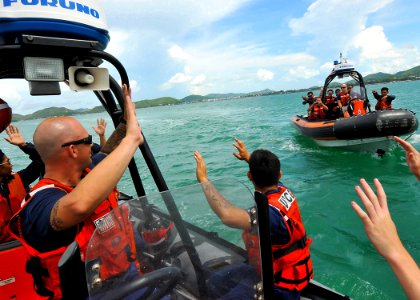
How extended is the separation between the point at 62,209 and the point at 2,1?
1.00 metres

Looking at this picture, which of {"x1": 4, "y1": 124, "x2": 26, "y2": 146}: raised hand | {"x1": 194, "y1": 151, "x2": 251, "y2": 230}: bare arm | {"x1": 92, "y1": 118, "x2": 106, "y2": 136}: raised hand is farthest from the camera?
{"x1": 92, "y1": 118, "x2": 106, "y2": 136}: raised hand

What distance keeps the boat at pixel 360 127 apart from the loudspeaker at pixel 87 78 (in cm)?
906

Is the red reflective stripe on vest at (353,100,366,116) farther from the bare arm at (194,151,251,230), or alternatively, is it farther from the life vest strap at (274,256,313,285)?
the bare arm at (194,151,251,230)

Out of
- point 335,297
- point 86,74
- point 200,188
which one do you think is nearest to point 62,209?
point 200,188

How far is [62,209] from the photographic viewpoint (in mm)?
1335

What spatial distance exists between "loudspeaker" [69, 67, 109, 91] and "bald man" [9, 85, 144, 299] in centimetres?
16

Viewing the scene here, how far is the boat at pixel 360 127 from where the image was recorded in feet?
29.7

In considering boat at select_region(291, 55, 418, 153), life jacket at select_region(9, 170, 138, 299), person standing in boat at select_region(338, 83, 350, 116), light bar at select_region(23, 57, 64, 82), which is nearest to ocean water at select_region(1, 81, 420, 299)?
boat at select_region(291, 55, 418, 153)

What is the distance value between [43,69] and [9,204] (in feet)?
5.91

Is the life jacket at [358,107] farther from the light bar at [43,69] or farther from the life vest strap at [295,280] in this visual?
the light bar at [43,69]

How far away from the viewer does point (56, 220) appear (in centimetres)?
137

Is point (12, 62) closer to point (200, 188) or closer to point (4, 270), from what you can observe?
point (200, 188)

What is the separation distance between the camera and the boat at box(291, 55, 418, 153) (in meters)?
9.04

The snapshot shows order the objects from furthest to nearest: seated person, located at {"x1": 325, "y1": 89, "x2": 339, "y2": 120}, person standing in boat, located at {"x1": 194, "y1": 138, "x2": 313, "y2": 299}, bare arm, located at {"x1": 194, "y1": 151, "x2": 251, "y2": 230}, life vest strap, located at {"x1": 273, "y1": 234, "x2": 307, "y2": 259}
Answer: seated person, located at {"x1": 325, "y1": 89, "x2": 339, "y2": 120} → life vest strap, located at {"x1": 273, "y1": 234, "x2": 307, "y2": 259} → person standing in boat, located at {"x1": 194, "y1": 138, "x2": 313, "y2": 299} → bare arm, located at {"x1": 194, "y1": 151, "x2": 251, "y2": 230}
